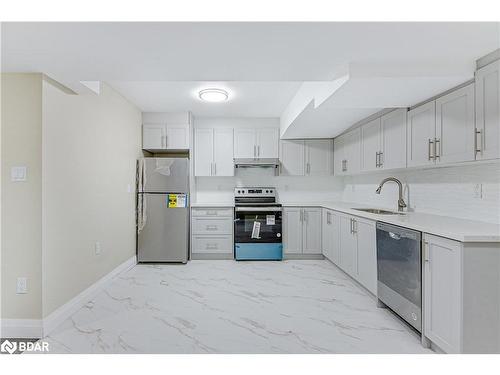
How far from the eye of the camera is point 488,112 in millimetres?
1830

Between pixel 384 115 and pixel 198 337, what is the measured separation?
297cm

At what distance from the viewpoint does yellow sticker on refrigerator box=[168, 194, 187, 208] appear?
13.1 feet

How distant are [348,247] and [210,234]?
2093 mm

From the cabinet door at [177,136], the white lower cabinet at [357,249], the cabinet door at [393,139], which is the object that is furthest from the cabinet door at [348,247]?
the cabinet door at [177,136]

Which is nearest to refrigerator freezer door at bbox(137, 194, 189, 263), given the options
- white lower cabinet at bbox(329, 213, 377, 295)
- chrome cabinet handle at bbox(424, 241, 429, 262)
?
white lower cabinet at bbox(329, 213, 377, 295)

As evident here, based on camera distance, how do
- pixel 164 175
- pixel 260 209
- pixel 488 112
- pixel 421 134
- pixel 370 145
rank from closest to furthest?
pixel 488 112
pixel 421 134
pixel 370 145
pixel 164 175
pixel 260 209

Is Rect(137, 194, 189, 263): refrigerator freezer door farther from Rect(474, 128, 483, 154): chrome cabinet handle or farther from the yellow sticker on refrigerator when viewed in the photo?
Rect(474, 128, 483, 154): chrome cabinet handle

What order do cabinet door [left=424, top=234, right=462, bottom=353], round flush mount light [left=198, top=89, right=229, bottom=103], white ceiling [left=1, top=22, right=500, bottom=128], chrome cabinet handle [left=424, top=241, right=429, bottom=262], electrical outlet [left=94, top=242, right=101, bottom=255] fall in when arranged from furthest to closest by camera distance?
round flush mount light [left=198, top=89, right=229, bottom=103]
electrical outlet [left=94, top=242, right=101, bottom=255]
chrome cabinet handle [left=424, top=241, right=429, bottom=262]
cabinet door [left=424, top=234, right=462, bottom=353]
white ceiling [left=1, top=22, right=500, bottom=128]

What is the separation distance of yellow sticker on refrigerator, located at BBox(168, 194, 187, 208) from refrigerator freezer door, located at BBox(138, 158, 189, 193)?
8cm

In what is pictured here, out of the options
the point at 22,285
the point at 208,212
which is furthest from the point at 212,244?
the point at 22,285

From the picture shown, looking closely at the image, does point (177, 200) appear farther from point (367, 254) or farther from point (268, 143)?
point (367, 254)

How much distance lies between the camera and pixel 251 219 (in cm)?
418

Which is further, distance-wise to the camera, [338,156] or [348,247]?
[338,156]

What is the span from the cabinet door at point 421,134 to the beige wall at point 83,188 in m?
3.25
